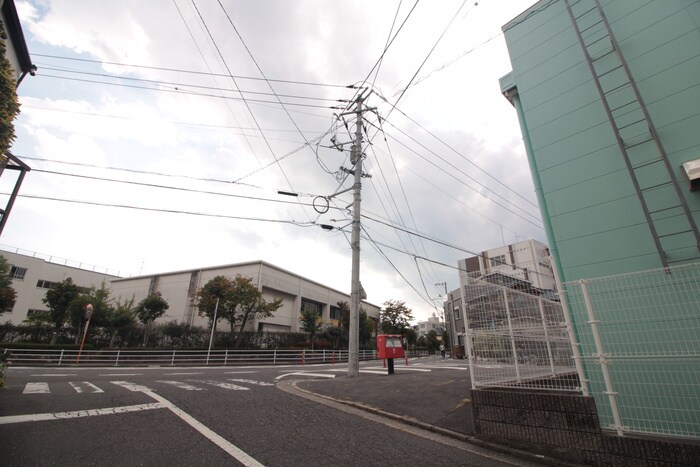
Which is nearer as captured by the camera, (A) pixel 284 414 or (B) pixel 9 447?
(B) pixel 9 447

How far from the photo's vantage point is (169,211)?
33.2ft

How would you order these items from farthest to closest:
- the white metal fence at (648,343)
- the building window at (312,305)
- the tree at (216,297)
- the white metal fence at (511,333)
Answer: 1. the building window at (312,305)
2. the tree at (216,297)
3. the white metal fence at (511,333)
4. the white metal fence at (648,343)

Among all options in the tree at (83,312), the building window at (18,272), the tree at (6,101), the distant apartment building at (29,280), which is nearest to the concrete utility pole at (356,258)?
the tree at (6,101)

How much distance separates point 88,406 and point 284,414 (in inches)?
122

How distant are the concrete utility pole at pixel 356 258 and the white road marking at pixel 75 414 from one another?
5840mm

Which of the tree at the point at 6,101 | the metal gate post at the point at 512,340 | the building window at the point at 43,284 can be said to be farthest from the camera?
the building window at the point at 43,284

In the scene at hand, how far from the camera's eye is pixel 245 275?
Answer: 99.7ft

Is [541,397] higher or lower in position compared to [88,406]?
higher

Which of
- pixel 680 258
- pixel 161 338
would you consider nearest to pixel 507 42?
pixel 680 258

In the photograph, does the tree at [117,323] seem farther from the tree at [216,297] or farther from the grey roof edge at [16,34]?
the grey roof edge at [16,34]

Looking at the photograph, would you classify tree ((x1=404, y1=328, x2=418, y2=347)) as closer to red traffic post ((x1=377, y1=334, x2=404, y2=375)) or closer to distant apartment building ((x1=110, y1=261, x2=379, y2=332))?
distant apartment building ((x1=110, y1=261, x2=379, y2=332))

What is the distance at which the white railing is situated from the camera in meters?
16.9

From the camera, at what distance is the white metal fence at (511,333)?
473cm

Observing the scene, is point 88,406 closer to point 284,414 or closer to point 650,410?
point 284,414
